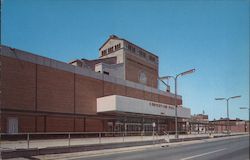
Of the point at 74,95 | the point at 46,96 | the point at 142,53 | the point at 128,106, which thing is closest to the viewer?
the point at 46,96

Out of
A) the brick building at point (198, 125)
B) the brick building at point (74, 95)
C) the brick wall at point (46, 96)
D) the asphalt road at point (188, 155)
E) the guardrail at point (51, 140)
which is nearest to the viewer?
the asphalt road at point (188, 155)

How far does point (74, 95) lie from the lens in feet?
145

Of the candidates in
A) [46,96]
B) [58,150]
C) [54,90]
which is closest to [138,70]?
[54,90]

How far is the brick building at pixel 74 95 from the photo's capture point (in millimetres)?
35188

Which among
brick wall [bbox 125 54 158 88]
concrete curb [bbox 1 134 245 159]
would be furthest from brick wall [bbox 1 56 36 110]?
brick wall [bbox 125 54 158 88]

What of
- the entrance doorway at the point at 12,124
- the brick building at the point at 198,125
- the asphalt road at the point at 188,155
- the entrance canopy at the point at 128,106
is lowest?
the brick building at the point at 198,125

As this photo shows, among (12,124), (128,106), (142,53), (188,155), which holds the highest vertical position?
(142,53)

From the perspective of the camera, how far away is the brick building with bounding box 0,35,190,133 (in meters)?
35.2

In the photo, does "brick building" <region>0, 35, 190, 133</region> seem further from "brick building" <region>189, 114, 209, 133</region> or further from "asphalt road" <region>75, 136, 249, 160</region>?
"asphalt road" <region>75, 136, 249, 160</region>

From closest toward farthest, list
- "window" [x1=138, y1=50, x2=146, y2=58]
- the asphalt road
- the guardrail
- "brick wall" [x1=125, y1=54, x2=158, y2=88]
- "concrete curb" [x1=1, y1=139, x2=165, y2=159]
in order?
the asphalt road
"concrete curb" [x1=1, y1=139, x2=165, y2=159]
the guardrail
"brick wall" [x1=125, y1=54, x2=158, y2=88]
"window" [x1=138, y1=50, x2=146, y2=58]

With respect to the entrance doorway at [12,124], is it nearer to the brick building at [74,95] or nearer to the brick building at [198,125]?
the brick building at [74,95]

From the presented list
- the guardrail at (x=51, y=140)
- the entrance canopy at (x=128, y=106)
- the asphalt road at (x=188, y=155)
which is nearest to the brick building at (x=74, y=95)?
the entrance canopy at (x=128, y=106)

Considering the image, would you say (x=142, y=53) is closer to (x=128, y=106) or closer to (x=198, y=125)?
(x=128, y=106)

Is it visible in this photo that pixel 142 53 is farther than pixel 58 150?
Yes
